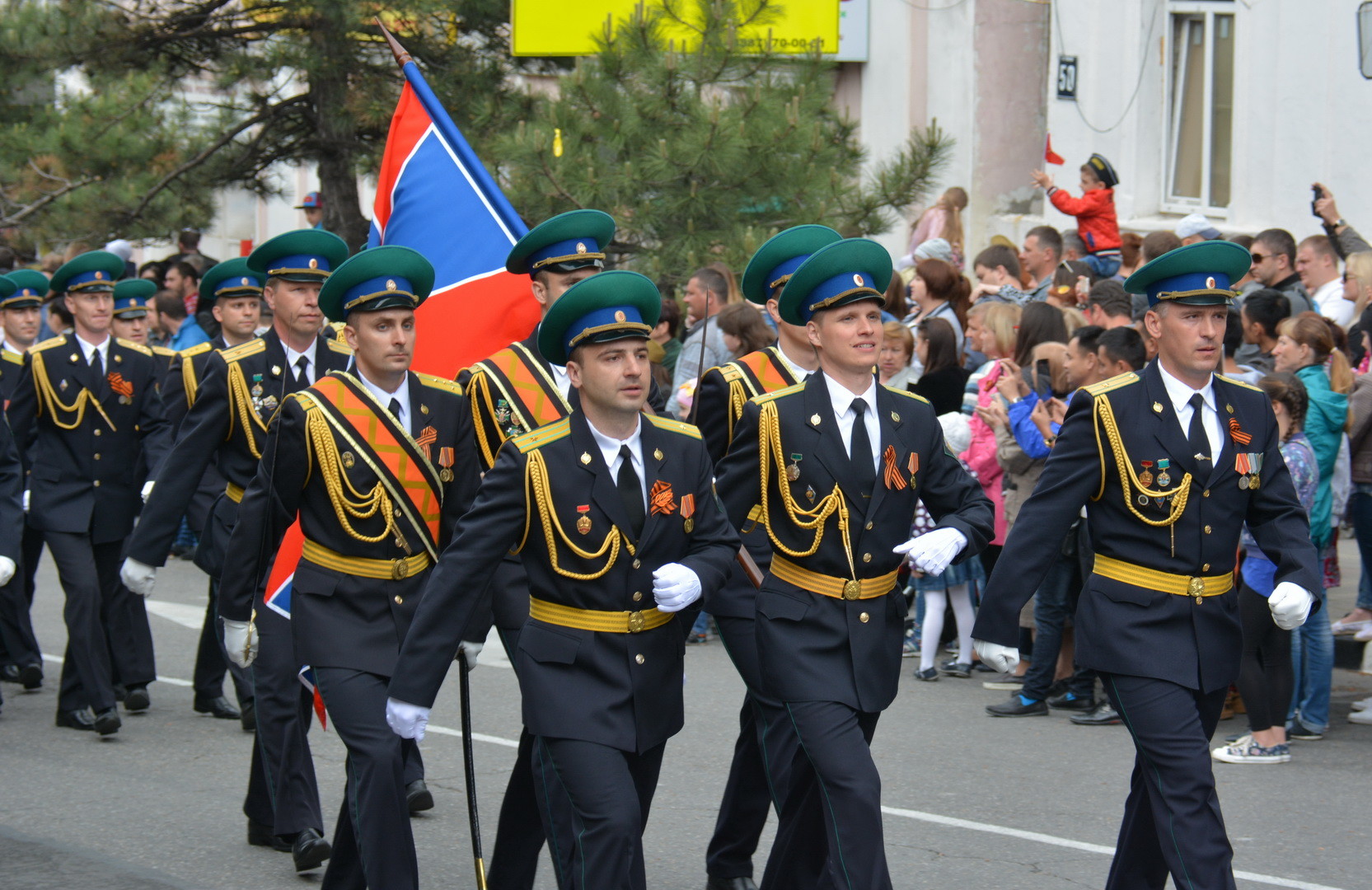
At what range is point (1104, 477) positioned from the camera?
5.07 metres

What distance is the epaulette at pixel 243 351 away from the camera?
22.2 feet

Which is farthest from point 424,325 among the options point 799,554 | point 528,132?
point 528,132

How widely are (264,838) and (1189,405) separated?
3.60m

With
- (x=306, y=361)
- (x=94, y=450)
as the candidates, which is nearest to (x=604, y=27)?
(x=94, y=450)

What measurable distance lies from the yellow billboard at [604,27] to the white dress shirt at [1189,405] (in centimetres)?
768

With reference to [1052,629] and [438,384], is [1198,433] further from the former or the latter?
[1052,629]

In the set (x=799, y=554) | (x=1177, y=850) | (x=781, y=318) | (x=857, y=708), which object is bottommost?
(x=1177, y=850)

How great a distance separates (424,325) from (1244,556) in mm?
3655

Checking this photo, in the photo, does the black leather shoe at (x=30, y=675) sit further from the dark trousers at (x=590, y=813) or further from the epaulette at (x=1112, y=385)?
the epaulette at (x=1112, y=385)

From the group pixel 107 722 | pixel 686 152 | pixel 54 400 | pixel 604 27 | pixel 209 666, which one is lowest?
pixel 107 722

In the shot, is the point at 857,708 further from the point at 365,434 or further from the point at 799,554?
the point at 365,434

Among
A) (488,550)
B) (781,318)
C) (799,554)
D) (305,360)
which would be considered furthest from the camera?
(305,360)

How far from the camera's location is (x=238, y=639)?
5.72 meters

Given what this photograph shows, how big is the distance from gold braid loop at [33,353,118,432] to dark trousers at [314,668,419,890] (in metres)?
3.98
